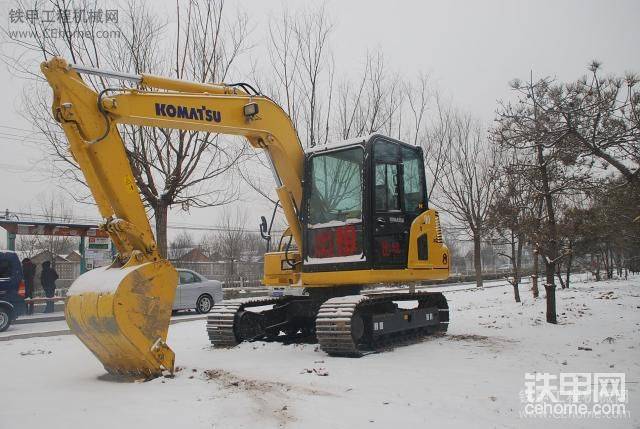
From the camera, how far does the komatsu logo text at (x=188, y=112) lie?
693 cm

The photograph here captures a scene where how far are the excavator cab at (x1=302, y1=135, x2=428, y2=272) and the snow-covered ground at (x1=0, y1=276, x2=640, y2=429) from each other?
149 centimetres

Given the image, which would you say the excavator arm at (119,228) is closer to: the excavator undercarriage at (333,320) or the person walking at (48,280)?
the excavator undercarriage at (333,320)

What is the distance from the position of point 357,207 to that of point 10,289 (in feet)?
33.2

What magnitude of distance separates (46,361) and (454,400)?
6.13 meters

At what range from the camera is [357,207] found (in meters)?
8.09

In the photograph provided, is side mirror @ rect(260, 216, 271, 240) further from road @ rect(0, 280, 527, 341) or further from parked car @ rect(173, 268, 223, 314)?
parked car @ rect(173, 268, 223, 314)

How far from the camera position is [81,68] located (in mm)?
6297

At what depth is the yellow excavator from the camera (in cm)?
602

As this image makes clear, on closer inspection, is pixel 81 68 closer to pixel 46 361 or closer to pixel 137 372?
pixel 137 372

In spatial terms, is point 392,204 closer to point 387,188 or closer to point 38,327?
point 387,188

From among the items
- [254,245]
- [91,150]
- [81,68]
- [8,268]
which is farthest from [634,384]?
[254,245]

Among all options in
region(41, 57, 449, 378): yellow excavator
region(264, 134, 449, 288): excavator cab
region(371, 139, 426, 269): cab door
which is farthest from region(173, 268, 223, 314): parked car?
region(371, 139, 426, 269): cab door

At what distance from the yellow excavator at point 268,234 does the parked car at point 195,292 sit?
783cm

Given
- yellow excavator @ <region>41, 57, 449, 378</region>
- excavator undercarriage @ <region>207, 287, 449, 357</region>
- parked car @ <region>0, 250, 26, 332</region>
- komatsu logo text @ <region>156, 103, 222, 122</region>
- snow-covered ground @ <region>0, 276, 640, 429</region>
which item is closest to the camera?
snow-covered ground @ <region>0, 276, 640, 429</region>
